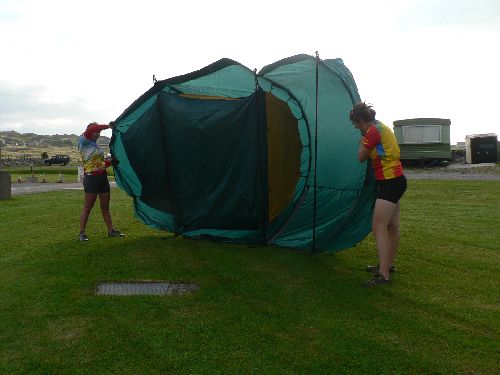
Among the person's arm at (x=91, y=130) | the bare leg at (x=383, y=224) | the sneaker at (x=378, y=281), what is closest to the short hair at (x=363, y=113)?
the bare leg at (x=383, y=224)

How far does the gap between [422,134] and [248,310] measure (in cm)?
2718

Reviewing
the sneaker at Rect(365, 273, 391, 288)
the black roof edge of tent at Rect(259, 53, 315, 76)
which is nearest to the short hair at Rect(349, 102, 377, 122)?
the black roof edge of tent at Rect(259, 53, 315, 76)

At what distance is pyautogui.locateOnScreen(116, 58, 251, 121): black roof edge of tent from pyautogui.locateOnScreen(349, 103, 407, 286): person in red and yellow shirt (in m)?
2.50

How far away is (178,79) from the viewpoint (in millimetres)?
8109

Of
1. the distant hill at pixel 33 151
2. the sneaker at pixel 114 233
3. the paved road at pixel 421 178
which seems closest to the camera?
the sneaker at pixel 114 233

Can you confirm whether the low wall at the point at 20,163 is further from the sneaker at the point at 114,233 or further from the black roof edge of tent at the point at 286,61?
the black roof edge of tent at the point at 286,61

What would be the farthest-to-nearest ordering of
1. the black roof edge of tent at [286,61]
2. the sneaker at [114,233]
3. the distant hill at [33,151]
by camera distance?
the distant hill at [33,151]
the sneaker at [114,233]
the black roof edge of tent at [286,61]

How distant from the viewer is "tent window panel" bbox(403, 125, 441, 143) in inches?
1181

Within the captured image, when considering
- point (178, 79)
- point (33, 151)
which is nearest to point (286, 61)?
point (178, 79)

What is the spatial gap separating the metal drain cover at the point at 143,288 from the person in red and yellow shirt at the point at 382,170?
7.56 ft

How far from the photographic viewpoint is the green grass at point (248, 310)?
4.15 m

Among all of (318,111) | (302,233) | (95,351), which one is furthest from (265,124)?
(95,351)

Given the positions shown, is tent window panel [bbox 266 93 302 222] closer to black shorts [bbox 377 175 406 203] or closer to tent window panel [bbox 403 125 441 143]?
black shorts [bbox 377 175 406 203]

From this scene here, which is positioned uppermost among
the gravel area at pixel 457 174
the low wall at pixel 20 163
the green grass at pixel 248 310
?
the low wall at pixel 20 163
